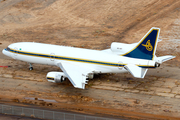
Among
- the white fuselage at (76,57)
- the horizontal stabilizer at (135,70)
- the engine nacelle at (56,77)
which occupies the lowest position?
the engine nacelle at (56,77)

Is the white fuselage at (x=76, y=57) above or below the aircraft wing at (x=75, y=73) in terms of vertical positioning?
above

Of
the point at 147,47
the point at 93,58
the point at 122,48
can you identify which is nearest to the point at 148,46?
the point at 147,47

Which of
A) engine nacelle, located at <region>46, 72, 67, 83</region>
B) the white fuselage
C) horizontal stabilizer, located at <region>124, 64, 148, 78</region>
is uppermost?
the white fuselage

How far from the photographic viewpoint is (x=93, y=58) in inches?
1513

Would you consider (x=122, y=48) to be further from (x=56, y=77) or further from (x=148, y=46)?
(x=56, y=77)

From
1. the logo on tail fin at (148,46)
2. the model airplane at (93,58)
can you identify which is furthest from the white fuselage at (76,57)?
the logo on tail fin at (148,46)

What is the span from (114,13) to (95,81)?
3915 cm

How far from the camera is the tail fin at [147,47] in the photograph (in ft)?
113

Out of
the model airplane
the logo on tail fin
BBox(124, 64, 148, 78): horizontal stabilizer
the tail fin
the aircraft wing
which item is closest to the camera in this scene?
BBox(124, 64, 148, 78): horizontal stabilizer

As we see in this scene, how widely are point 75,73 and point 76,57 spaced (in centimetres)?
365

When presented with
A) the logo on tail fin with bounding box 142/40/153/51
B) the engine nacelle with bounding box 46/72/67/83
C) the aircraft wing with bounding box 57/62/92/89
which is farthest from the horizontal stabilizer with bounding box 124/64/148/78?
the engine nacelle with bounding box 46/72/67/83

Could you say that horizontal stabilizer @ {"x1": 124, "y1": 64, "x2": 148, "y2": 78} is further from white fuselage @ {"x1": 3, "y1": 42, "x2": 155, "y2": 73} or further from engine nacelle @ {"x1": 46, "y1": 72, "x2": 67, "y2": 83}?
engine nacelle @ {"x1": 46, "y1": 72, "x2": 67, "y2": 83}

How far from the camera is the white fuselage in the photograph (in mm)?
36975

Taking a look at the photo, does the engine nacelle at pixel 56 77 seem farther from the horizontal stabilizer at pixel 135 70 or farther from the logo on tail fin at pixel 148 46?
the logo on tail fin at pixel 148 46
